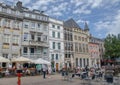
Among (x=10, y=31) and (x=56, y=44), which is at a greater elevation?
(x=10, y=31)

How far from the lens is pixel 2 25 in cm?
3916

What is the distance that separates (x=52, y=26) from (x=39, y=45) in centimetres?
698

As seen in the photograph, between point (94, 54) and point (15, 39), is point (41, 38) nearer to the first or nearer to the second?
point (15, 39)

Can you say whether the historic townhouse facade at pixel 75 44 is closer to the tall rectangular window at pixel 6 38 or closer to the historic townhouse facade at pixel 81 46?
the historic townhouse facade at pixel 81 46

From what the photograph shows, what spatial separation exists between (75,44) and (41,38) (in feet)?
44.7

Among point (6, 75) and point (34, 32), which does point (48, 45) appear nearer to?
point (34, 32)

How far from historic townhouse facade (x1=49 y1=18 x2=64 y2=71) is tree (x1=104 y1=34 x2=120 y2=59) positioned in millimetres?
16595

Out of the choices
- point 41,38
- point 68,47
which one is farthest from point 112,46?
point 41,38

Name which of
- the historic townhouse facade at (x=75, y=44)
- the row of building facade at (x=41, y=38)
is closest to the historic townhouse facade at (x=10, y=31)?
the row of building facade at (x=41, y=38)

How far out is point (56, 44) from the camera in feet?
165

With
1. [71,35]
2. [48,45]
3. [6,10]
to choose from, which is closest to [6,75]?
[6,10]

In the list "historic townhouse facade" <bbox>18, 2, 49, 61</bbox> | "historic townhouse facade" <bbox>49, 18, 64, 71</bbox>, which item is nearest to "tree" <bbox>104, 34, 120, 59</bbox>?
"historic townhouse facade" <bbox>49, 18, 64, 71</bbox>

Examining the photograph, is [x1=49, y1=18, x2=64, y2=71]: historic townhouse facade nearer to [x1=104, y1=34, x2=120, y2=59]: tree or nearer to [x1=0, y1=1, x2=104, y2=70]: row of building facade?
[x1=0, y1=1, x2=104, y2=70]: row of building facade

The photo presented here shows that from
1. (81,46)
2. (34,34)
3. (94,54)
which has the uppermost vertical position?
(34,34)
